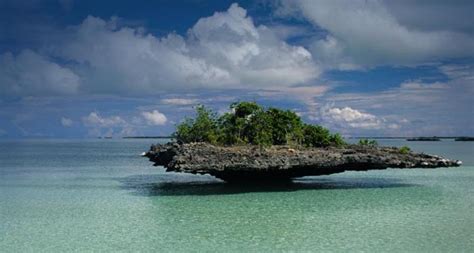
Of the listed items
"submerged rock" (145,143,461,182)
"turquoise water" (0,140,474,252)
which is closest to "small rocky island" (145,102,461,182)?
"submerged rock" (145,143,461,182)

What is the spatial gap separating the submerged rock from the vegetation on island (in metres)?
1.08

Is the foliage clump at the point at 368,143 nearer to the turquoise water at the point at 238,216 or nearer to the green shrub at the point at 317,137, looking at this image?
the green shrub at the point at 317,137

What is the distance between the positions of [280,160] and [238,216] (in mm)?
5434

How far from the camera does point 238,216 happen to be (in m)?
16.5

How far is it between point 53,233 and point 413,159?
14.3 m

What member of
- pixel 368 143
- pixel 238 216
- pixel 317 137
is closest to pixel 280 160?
pixel 317 137

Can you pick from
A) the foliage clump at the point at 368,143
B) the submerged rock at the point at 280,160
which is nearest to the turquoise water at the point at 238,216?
the submerged rock at the point at 280,160

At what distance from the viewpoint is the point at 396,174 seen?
30.9 m

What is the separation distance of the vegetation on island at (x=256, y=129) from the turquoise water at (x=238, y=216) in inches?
80.7

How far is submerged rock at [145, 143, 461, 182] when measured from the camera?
69.1ft

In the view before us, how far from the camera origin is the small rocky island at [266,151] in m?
21.3

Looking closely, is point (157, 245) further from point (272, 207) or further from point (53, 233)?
point (272, 207)

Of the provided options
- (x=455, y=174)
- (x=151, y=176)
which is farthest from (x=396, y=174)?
(x=151, y=176)

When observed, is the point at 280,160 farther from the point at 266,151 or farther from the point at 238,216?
the point at 238,216
